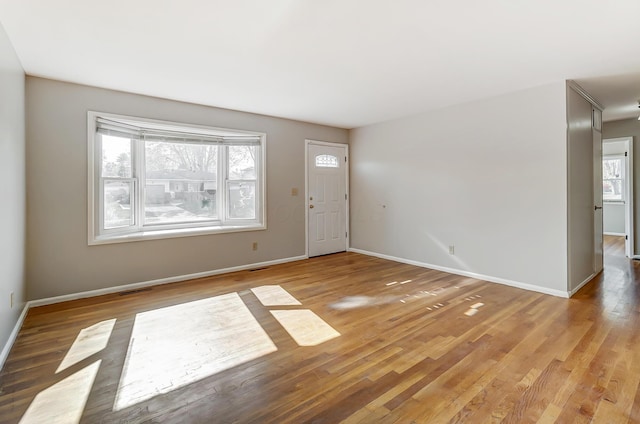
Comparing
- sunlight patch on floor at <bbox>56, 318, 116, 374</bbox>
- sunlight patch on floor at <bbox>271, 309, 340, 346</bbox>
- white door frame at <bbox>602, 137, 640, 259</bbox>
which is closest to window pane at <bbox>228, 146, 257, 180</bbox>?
sunlight patch on floor at <bbox>271, 309, 340, 346</bbox>

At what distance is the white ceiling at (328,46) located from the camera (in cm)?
206

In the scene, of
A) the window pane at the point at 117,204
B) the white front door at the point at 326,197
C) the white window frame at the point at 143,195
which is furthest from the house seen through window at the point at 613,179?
the window pane at the point at 117,204

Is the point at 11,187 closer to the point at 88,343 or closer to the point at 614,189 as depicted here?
the point at 88,343

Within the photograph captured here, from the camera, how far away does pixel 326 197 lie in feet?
18.8

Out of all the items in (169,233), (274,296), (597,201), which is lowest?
(274,296)

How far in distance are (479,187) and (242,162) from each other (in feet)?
11.4

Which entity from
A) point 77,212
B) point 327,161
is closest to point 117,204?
point 77,212

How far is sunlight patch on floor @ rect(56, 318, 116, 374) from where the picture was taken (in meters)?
2.19

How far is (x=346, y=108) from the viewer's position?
4504mm

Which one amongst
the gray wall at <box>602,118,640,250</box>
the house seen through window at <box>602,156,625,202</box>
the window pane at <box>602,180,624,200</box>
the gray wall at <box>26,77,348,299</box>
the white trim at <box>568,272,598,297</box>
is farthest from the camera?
the window pane at <box>602,180,624,200</box>

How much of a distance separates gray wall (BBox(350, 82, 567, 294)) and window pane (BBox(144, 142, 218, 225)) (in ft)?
9.17

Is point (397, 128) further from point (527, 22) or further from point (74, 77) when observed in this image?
point (74, 77)

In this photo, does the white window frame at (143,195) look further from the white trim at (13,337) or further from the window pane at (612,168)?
the window pane at (612,168)

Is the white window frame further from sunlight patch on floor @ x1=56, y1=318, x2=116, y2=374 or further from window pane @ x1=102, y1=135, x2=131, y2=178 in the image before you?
sunlight patch on floor @ x1=56, y1=318, x2=116, y2=374
